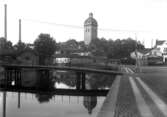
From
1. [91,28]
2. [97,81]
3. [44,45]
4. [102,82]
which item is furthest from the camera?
[91,28]

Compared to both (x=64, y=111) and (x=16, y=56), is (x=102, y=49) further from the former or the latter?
(x=64, y=111)

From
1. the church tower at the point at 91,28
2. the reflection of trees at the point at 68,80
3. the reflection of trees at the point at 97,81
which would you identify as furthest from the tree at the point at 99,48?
the reflection of trees at the point at 97,81

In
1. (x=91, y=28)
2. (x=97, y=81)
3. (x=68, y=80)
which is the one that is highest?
(x=91, y=28)

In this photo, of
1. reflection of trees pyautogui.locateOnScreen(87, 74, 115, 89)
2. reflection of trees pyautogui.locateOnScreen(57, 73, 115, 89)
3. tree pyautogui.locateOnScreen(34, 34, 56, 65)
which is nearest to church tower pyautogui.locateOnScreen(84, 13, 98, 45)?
tree pyautogui.locateOnScreen(34, 34, 56, 65)

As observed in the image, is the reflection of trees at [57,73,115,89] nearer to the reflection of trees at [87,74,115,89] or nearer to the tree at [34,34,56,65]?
the reflection of trees at [87,74,115,89]

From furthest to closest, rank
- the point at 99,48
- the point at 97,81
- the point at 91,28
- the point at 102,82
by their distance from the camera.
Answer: the point at 91,28
the point at 99,48
the point at 97,81
the point at 102,82

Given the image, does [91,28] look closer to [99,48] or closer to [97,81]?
[99,48]

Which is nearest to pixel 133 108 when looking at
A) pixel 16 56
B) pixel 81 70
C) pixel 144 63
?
pixel 81 70

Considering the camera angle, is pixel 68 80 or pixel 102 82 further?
pixel 68 80

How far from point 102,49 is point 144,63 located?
1497 inches

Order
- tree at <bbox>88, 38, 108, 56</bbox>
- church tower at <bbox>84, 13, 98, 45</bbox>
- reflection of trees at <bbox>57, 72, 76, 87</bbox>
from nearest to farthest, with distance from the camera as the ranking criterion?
reflection of trees at <bbox>57, 72, 76, 87</bbox>, tree at <bbox>88, 38, 108, 56</bbox>, church tower at <bbox>84, 13, 98, 45</bbox>

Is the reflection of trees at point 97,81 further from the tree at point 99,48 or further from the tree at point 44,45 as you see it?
the tree at point 99,48

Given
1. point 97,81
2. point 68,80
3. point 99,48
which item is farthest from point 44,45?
point 97,81

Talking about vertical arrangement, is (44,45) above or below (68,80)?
above
